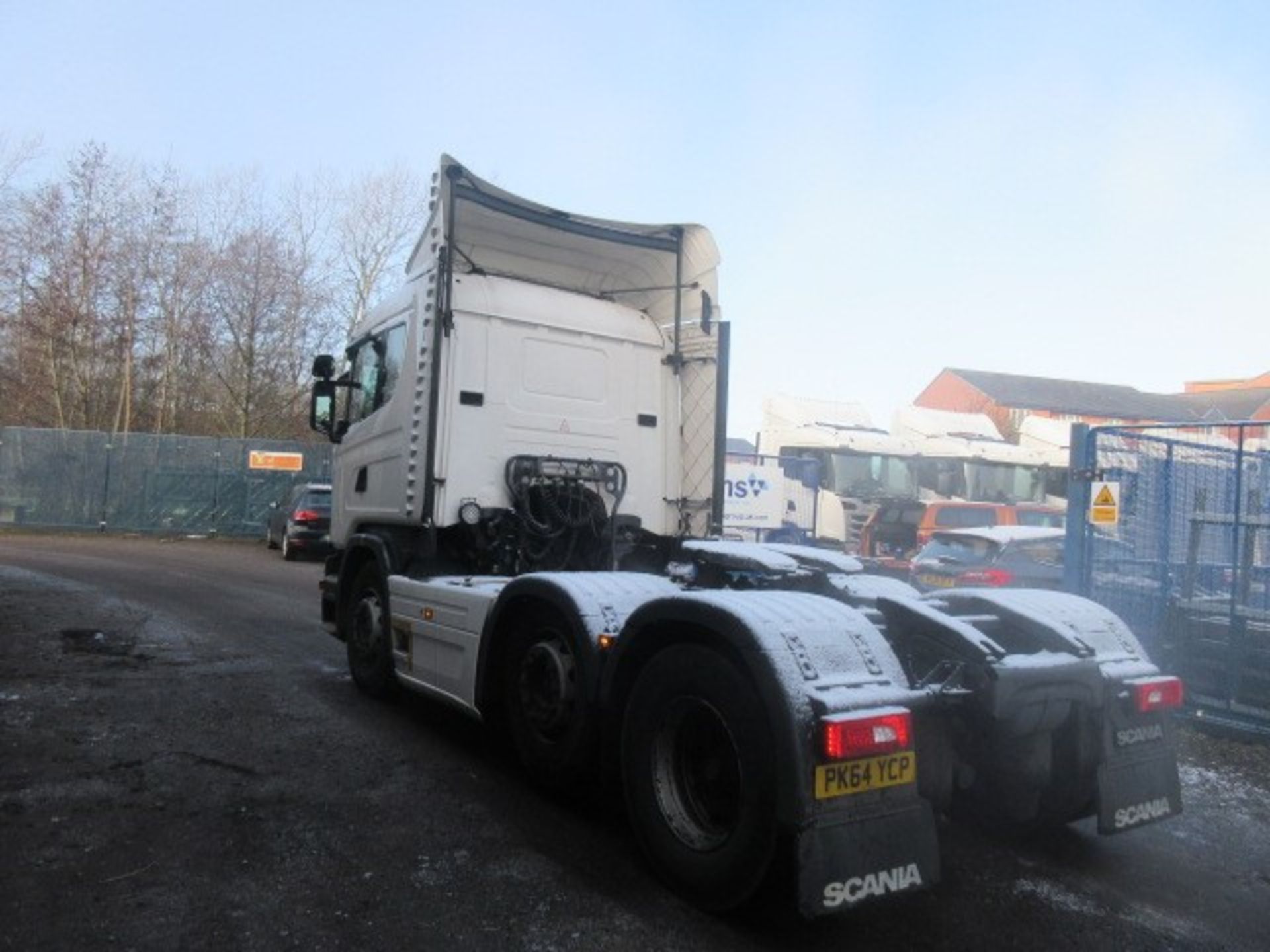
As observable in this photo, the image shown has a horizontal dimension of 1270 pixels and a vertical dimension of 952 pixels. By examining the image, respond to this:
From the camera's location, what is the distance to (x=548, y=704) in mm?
4793

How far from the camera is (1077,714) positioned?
3873 mm

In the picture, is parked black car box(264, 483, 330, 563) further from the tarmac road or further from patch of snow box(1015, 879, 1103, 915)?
patch of snow box(1015, 879, 1103, 915)

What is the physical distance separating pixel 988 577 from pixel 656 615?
7.51m

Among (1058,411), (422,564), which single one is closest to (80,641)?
(422,564)

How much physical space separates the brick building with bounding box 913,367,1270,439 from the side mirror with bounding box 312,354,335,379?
59.0 meters

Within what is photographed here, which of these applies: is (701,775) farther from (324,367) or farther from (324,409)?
(324,409)

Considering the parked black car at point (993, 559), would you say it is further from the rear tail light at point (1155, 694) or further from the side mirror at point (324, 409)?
the side mirror at point (324, 409)

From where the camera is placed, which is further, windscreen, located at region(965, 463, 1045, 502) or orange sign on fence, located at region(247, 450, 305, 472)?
orange sign on fence, located at region(247, 450, 305, 472)

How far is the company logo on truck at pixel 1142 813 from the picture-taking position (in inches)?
154

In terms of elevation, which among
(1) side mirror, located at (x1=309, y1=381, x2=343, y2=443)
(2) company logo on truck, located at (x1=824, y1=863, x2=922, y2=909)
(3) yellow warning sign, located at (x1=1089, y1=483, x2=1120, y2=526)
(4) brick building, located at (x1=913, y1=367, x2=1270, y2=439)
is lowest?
(2) company logo on truck, located at (x1=824, y1=863, x2=922, y2=909)

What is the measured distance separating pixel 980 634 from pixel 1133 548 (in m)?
5.00

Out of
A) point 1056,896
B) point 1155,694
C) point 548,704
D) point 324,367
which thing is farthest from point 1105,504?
point 324,367

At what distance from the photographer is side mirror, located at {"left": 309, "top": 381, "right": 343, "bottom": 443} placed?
7777 mm

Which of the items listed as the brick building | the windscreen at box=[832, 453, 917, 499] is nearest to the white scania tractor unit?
the windscreen at box=[832, 453, 917, 499]
